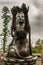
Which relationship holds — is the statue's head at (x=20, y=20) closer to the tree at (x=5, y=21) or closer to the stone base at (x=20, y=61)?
the stone base at (x=20, y=61)

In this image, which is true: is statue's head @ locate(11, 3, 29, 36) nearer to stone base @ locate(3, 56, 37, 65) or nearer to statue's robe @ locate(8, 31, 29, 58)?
statue's robe @ locate(8, 31, 29, 58)

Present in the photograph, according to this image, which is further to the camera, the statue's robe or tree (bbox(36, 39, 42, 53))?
tree (bbox(36, 39, 42, 53))

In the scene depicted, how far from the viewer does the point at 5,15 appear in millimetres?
10352

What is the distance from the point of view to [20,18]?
5.80m

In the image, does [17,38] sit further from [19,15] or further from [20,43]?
[19,15]

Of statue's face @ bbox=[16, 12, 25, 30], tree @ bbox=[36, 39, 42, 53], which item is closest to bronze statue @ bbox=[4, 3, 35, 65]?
statue's face @ bbox=[16, 12, 25, 30]

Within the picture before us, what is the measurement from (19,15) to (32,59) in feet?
4.30

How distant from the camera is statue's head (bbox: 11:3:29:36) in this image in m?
5.80

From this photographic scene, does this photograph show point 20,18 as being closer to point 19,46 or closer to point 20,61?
point 19,46

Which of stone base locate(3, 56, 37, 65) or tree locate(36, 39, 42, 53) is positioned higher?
stone base locate(3, 56, 37, 65)

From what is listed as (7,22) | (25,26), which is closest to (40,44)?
(7,22)

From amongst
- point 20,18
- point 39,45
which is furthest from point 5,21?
point 20,18

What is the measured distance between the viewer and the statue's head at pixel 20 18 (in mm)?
5805

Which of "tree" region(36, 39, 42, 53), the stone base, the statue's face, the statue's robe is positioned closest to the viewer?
the stone base
